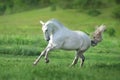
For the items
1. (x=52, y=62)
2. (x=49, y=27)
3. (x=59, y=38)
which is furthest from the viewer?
(x=52, y=62)

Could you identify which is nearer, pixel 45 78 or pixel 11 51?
pixel 45 78

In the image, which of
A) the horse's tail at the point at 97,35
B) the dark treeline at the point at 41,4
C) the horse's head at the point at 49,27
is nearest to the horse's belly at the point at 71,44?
the horse's head at the point at 49,27

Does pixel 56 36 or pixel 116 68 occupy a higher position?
pixel 56 36

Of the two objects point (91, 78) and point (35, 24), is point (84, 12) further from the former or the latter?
point (91, 78)

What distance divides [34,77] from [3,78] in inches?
27.2

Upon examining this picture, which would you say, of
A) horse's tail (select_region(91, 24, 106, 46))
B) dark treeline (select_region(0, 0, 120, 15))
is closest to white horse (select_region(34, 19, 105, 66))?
horse's tail (select_region(91, 24, 106, 46))

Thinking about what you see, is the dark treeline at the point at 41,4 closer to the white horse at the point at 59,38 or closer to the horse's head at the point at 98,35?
the horse's head at the point at 98,35

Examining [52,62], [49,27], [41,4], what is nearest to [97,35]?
[52,62]

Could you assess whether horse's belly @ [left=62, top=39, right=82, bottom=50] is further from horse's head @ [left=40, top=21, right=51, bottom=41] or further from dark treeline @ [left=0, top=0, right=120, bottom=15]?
dark treeline @ [left=0, top=0, right=120, bottom=15]

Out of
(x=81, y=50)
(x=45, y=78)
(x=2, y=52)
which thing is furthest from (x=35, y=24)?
(x=45, y=78)

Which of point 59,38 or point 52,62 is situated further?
point 52,62

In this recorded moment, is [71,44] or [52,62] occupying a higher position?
[71,44]

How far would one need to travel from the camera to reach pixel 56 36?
39.7ft

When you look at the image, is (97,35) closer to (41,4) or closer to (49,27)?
(49,27)
